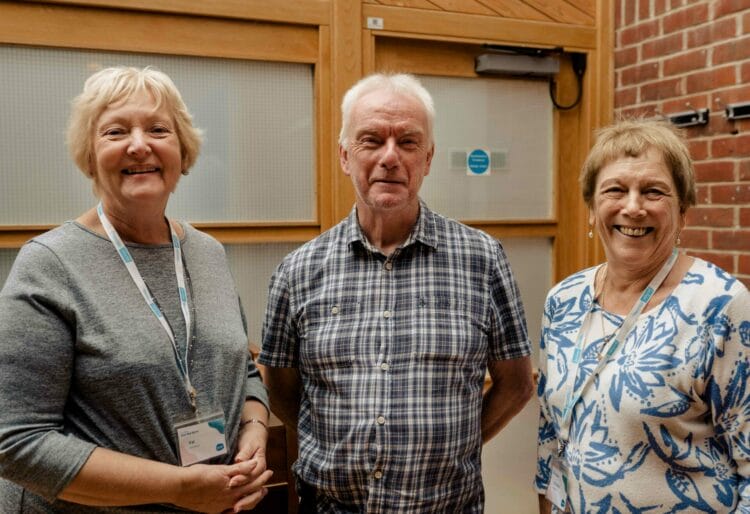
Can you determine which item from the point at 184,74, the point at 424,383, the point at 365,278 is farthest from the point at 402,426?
the point at 184,74

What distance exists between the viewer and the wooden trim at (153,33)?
2.30 metres

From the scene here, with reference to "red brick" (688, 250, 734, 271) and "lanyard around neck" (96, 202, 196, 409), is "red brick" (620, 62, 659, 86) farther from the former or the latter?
"lanyard around neck" (96, 202, 196, 409)

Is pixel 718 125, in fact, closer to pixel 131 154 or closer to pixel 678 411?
pixel 678 411

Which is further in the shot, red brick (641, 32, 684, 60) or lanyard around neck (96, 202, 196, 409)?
red brick (641, 32, 684, 60)

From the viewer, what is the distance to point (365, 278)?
1.57 metres

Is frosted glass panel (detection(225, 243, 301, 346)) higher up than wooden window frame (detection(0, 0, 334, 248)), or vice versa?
wooden window frame (detection(0, 0, 334, 248))

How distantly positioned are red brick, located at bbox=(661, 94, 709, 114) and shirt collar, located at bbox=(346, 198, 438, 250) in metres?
1.57

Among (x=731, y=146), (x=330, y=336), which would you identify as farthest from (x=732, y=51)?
(x=330, y=336)

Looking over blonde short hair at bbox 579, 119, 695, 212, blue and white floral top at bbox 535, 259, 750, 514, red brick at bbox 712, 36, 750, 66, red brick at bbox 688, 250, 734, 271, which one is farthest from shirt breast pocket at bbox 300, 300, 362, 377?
red brick at bbox 712, 36, 750, 66

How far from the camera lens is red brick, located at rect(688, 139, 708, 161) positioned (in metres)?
2.57

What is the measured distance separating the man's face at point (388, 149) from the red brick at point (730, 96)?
1510 mm

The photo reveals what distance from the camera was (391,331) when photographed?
1.51m

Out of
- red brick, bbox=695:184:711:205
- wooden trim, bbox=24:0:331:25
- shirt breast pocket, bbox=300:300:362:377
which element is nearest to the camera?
shirt breast pocket, bbox=300:300:362:377

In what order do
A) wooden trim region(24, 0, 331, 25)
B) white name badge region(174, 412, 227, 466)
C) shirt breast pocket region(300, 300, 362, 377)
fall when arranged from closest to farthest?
white name badge region(174, 412, 227, 466)
shirt breast pocket region(300, 300, 362, 377)
wooden trim region(24, 0, 331, 25)
